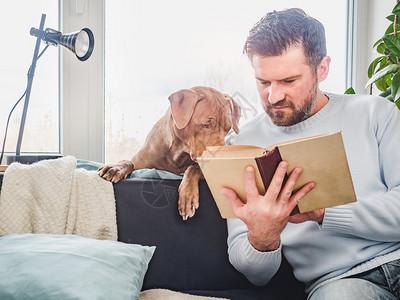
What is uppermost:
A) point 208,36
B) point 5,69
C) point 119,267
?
point 208,36

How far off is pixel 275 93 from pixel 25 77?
1213 mm

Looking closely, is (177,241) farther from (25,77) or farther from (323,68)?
(25,77)

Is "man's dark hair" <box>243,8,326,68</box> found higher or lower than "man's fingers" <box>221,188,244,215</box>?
higher

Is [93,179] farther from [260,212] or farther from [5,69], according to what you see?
→ [5,69]

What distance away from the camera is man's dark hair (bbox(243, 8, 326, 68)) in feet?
A: 4.04

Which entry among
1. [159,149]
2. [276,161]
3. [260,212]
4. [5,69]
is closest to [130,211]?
[159,149]

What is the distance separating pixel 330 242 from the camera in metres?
1.13

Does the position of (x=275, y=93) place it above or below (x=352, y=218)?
above

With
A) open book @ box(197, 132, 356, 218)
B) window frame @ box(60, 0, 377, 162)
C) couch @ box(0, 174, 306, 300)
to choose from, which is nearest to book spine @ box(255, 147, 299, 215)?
open book @ box(197, 132, 356, 218)

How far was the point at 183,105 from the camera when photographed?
1438 mm

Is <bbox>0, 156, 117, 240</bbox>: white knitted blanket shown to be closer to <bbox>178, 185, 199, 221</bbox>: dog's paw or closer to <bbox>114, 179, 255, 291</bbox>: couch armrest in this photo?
<bbox>114, 179, 255, 291</bbox>: couch armrest

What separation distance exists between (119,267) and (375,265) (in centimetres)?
66

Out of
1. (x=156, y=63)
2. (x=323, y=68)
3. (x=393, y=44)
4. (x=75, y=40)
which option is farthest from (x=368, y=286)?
(x=156, y=63)

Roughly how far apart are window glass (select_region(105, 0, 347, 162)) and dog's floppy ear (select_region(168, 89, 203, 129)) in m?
0.52
